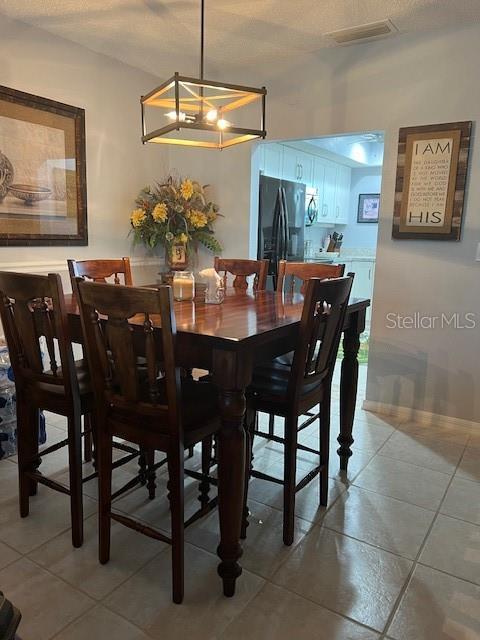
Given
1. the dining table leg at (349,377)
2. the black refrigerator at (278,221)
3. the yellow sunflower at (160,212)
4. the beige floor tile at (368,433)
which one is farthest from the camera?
the black refrigerator at (278,221)

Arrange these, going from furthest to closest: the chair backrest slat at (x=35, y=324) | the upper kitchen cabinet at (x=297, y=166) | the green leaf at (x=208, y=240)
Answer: the upper kitchen cabinet at (x=297, y=166) → the green leaf at (x=208, y=240) → the chair backrest slat at (x=35, y=324)

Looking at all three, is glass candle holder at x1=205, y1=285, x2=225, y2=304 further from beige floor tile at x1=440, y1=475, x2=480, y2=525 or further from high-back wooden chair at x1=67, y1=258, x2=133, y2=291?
beige floor tile at x1=440, y1=475, x2=480, y2=525

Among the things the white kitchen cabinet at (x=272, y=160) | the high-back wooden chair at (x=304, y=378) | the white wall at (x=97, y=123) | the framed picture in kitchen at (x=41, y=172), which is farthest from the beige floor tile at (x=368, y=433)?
the white kitchen cabinet at (x=272, y=160)

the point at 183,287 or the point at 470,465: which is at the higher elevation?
the point at 183,287

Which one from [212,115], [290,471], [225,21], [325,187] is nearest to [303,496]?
[290,471]

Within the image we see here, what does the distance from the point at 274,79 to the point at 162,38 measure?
2.88 ft

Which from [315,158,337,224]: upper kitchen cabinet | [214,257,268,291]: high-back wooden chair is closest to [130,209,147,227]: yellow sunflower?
[214,257,268,291]: high-back wooden chair

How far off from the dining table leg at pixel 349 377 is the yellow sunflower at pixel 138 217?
1973 mm

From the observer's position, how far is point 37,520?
196cm

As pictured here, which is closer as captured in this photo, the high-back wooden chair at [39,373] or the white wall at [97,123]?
the high-back wooden chair at [39,373]

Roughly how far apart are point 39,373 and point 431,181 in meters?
2.58

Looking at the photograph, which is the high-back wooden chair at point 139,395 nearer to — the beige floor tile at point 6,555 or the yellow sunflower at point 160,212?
the beige floor tile at point 6,555

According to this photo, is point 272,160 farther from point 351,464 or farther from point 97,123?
point 351,464

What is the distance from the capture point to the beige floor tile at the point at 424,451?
255cm
